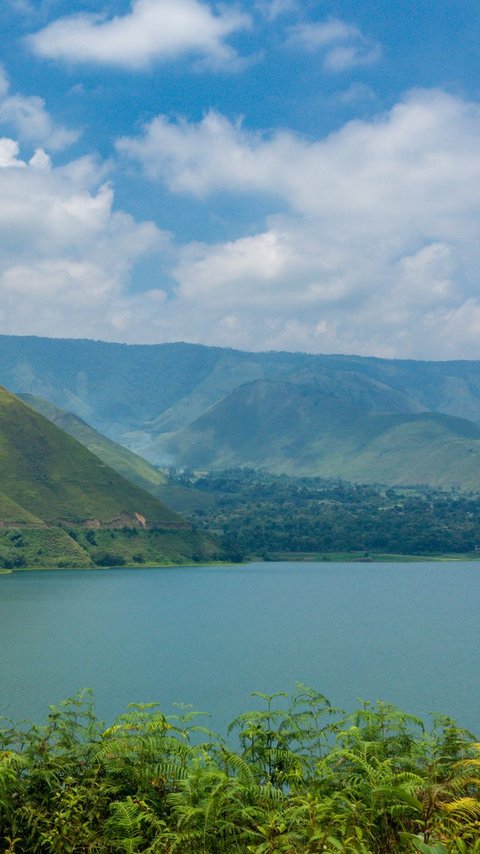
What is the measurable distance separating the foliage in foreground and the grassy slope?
145 m

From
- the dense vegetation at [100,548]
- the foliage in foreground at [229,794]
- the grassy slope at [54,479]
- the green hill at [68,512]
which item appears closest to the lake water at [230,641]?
the dense vegetation at [100,548]

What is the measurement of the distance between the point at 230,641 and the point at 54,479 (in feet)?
338

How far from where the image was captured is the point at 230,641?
77.4 meters

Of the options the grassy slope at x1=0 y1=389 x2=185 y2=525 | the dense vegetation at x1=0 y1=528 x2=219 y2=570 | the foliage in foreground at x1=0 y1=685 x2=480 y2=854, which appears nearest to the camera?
the foliage in foreground at x1=0 y1=685 x2=480 y2=854

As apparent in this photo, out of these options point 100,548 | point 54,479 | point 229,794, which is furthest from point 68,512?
point 229,794

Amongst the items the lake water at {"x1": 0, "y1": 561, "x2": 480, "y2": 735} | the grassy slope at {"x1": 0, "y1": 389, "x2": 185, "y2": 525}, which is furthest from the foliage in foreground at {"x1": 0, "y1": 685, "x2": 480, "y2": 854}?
the grassy slope at {"x1": 0, "y1": 389, "x2": 185, "y2": 525}

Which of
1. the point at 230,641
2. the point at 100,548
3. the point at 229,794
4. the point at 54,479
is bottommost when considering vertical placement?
the point at 230,641

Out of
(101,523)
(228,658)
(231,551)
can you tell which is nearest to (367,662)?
(228,658)

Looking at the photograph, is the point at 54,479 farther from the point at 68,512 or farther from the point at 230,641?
the point at 230,641

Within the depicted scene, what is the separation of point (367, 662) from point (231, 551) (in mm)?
118267

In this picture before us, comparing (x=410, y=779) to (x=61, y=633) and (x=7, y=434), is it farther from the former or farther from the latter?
(x=7, y=434)

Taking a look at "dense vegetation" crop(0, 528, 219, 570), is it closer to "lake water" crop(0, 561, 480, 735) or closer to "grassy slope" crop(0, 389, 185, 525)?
"grassy slope" crop(0, 389, 185, 525)

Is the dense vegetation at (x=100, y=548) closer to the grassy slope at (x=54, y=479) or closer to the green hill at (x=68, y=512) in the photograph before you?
the green hill at (x=68, y=512)

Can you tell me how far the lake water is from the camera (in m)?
54.5
